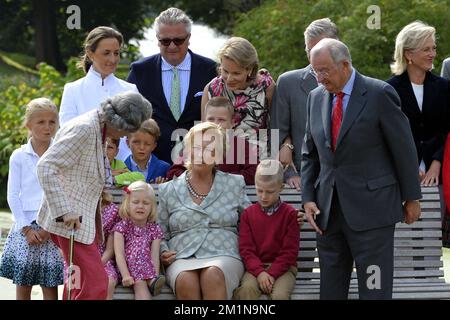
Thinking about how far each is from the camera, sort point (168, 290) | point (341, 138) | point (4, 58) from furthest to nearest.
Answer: point (4, 58), point (168, 290), point (341, 138)

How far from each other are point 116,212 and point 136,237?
299 millimetres

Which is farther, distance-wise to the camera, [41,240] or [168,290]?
[41,240]

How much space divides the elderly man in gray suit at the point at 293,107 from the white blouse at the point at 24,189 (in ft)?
5.80

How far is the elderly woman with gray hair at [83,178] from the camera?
Answer: 643cm

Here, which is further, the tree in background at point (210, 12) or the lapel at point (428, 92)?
the tree in background at point (210, 12)

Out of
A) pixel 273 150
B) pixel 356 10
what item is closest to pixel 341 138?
pixel 273 150

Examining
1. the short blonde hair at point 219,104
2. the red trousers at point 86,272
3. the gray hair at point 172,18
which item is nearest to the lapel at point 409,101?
the short blonde hair at point 219,104

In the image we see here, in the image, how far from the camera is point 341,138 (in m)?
6.62

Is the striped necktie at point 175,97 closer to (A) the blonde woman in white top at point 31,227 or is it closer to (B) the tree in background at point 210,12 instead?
(A) the blonde woman in white top at point 31,227

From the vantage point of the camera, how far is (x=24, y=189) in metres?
7.93

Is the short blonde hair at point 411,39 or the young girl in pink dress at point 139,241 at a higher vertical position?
the short blonde hair at point 411,39

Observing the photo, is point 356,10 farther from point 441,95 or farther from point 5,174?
point 441,95

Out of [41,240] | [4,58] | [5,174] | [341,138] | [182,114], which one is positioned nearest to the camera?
[341,138]

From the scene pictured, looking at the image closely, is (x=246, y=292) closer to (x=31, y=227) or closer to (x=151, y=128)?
(x=151, y=128)
